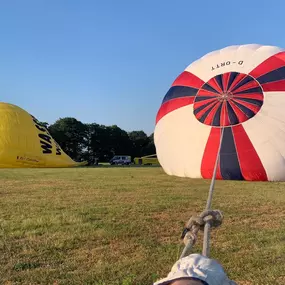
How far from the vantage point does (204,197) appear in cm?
730

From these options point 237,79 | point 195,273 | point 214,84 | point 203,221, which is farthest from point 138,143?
point 195,273

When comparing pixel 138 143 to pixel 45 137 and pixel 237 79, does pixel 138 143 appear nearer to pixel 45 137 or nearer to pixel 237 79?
pixel 45 137

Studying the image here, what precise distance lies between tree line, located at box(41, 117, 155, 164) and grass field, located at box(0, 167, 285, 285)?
4597 centimetres

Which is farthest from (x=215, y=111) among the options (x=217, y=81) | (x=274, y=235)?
(x=274, y=235)

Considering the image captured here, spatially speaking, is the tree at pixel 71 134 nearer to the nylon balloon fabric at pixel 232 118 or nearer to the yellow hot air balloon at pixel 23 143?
the yellow hot air balloon at pixel 23 143

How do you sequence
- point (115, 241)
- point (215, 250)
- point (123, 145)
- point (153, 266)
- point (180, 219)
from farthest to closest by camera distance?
point (123, 145) < point (180, 219) < point (115, 241) < point (215, 250) < point (153, 266)

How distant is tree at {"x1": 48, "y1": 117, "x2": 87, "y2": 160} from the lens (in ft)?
174

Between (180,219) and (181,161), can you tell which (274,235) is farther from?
(181,161)

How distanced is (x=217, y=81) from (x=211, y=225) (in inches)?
356

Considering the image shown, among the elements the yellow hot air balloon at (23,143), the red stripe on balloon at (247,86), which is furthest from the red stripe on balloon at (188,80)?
the yellow hot air balloon at (23,143)

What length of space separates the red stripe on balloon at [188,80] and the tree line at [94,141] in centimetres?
4077

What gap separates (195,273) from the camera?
53.9 inches

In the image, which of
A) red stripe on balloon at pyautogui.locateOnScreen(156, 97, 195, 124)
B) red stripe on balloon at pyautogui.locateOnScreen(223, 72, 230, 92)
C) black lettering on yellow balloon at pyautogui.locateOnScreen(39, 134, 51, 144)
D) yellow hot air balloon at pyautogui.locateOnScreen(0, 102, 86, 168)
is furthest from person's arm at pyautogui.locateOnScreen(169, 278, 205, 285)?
black lettering on yellow balloon at pyautogui.locateOnScreen(39, 134, 51, 144)

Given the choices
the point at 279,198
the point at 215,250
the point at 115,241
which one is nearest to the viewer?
the point at 215,250
